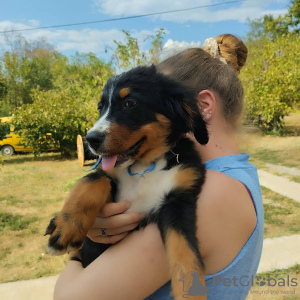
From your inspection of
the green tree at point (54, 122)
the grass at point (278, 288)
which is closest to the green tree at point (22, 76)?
the green tree at point (54, 122)

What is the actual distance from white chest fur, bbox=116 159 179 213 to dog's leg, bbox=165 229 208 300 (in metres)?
0.31

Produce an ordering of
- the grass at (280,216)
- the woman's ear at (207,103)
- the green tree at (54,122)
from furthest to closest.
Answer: the green tree at (54,122), the grass at (280,216), the woman's ear at (207,103)

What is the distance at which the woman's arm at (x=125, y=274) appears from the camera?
118 centimetres

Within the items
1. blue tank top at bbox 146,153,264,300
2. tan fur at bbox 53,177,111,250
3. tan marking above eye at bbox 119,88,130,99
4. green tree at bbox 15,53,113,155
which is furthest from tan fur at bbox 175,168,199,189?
green tree at bbox 15,53,113,155

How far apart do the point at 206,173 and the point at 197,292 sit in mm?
521

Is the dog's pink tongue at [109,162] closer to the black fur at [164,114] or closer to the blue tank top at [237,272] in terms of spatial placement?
the black fur at [164,114]

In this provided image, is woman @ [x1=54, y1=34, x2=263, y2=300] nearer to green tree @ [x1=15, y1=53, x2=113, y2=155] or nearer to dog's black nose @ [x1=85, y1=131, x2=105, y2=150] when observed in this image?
dog's black nose @ [x1=85, y1=131, x2=105, y2=150]

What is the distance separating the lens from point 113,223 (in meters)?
1.37

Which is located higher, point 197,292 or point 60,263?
point 197,292

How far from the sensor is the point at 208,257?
1.31 metres

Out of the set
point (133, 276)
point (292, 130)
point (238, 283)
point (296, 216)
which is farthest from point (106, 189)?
point (292, 130)

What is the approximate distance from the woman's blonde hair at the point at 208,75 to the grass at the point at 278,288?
7.36 feet

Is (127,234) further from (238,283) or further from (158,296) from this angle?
(238,283)

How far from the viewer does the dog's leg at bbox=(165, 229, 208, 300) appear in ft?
4.09
